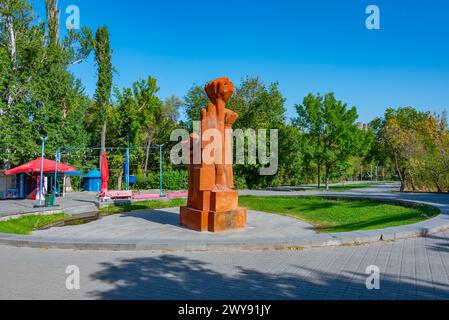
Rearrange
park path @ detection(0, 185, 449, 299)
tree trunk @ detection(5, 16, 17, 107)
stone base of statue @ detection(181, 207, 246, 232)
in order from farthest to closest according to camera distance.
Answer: tree trunk @ detection(5, 16, 17, 107), stone base of statue @ detection(181, 207, 246, 232), park path @ detection(0, 185, 449, 299)

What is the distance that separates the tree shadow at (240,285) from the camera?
16.6 feet

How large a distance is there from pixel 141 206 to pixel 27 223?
7.36 meters

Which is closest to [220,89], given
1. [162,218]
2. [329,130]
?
[162,218]

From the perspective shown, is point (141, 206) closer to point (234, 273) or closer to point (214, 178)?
point (214, 178)

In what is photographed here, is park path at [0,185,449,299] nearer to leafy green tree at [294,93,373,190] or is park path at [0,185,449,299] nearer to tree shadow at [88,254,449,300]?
tree shadow at [88,254,449,300]

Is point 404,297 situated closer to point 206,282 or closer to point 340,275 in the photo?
point 340,275

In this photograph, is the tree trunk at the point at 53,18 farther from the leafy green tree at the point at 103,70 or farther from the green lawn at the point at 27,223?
the green lawn at the point at 27,223

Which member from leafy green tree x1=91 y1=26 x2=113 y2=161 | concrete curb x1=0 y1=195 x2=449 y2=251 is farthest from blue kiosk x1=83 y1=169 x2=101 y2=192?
concrete curb x1=0 y1=195 x2=449 y2=251

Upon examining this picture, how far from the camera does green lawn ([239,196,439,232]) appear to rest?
12.7 metres

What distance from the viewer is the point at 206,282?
577 centimetres

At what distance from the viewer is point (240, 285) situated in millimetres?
5566

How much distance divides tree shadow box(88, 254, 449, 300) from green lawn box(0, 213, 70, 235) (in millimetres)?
6676
